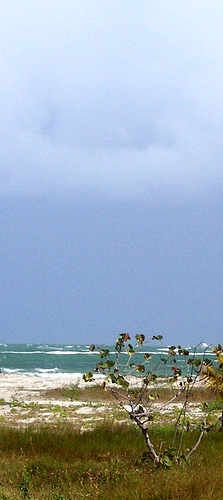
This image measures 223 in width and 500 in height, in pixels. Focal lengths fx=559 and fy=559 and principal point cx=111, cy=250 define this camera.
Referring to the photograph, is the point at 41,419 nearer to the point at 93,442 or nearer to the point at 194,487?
the point at 93,442

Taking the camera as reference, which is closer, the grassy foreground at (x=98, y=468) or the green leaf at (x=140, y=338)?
the grassy foreground at (x=98, y=468)

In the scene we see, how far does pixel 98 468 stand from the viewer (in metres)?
8.59

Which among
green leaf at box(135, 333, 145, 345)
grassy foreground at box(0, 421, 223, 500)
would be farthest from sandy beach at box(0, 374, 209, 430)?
green leaf at box(135, 333, 145, 345)

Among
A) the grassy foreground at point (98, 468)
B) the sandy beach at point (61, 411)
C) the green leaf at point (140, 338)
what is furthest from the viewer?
the sandy beach at point (61, 411)

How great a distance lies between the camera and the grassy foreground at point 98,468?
688 centimetres

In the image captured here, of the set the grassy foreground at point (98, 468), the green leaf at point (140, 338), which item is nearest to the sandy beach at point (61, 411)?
the grassy foreground at point (98, 468)

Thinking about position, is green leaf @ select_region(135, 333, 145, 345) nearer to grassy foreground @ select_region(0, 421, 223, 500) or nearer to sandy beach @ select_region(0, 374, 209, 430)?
grassy foreground @ select_region(0, 421, 223, 500)

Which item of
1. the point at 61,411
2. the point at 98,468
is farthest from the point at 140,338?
the point at 61,411

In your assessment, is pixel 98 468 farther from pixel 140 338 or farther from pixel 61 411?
pixel 61 411

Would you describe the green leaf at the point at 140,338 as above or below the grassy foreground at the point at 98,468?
above

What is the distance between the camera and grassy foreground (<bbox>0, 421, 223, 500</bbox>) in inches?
271

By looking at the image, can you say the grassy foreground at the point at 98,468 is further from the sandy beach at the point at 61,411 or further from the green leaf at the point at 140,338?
the sandy beach at the point at 61,411

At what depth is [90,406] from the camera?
68.3 feet

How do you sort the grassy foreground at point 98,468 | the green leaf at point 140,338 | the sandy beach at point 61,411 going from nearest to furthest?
the grassy foreground at point 98,468 < the green leaf at point 140,338 < the sandy beach at point 61,411
